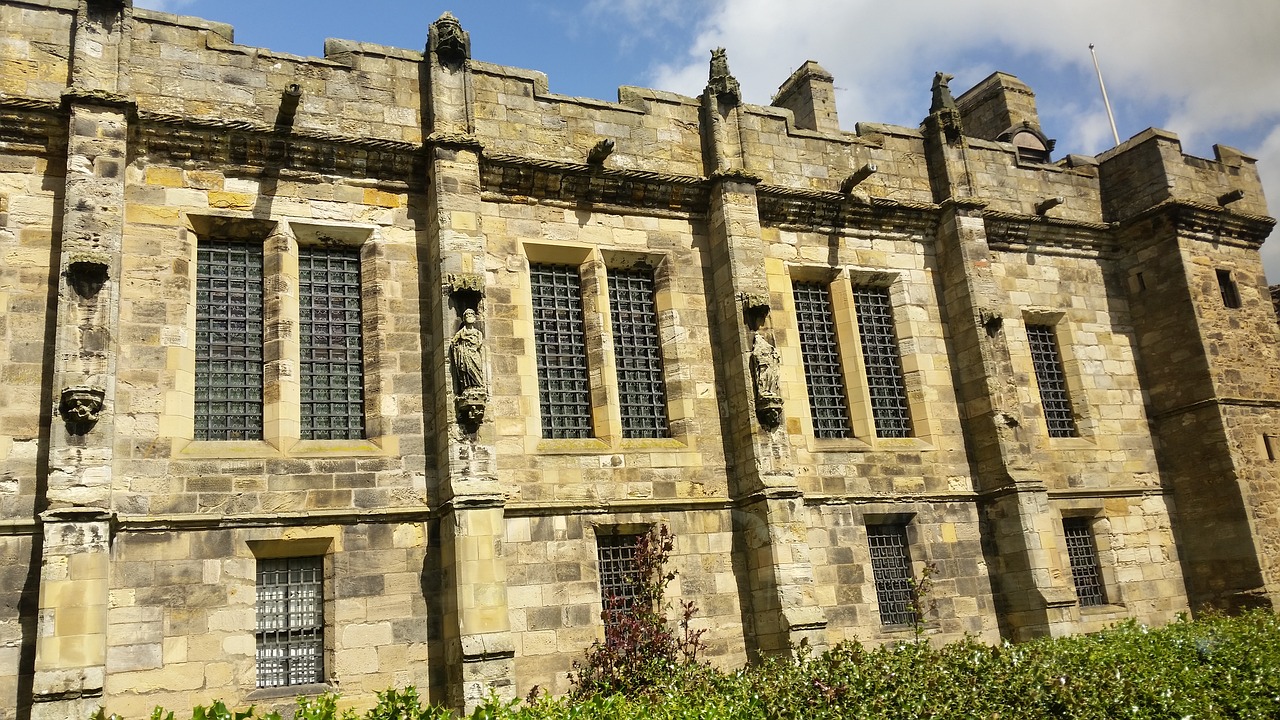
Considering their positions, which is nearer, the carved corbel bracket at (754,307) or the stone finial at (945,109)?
the carved corbel bracket at (754,307)

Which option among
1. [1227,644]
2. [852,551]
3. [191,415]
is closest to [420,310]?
[191,415]

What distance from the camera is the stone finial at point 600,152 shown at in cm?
1481

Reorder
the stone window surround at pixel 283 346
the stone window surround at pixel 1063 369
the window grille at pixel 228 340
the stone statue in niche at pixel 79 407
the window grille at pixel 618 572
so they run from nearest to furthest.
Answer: the stone statue in niche at pixel 79 407 < the stone window surround at pixel 283 346 < the window grille at pixel 228 340 < the window grille at pixel 618 572 < the stone window surround at pixel 1063 369

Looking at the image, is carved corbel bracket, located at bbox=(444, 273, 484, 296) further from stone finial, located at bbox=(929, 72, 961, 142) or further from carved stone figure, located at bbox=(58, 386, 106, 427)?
stone finial, located at bbox=(929, 72, 961, 142)

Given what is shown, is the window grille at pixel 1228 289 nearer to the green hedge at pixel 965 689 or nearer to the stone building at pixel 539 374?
the stone building at pixel 539 374

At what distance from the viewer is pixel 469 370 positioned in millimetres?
12852

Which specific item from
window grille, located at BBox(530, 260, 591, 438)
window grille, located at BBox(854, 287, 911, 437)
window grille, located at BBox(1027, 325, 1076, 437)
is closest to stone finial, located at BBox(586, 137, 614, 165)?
window grille, located at BBox(530, 260, 591, 438)

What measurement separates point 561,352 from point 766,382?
120 inches

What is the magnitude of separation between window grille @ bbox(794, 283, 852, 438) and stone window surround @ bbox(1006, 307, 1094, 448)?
3574mm

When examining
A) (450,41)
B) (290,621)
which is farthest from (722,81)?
(290,621)

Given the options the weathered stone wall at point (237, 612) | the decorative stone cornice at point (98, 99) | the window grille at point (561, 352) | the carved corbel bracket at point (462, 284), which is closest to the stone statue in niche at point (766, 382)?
the window grille at point (561, 352)

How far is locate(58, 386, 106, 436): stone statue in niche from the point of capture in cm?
1105

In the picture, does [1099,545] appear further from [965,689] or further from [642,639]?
[965,689]

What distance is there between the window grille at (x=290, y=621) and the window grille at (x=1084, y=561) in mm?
12109
